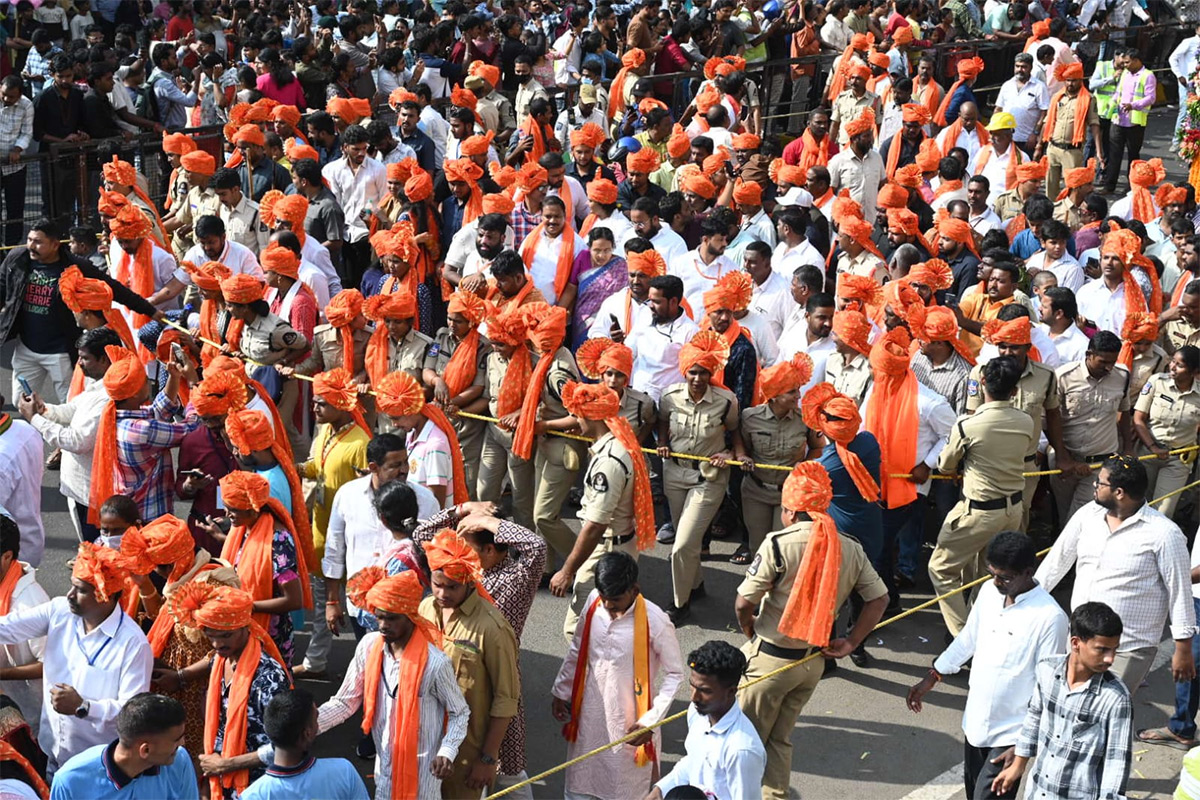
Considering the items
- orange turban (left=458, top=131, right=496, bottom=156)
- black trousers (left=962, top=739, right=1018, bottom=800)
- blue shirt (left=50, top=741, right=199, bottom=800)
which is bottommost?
black trousers (left=962, top=739, right=1018, bottom=800)

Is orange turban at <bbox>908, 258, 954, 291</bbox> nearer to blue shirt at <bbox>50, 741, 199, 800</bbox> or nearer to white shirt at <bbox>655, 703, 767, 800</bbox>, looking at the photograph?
white shirt at <bbox>655, 703, 767, 800</bbox>

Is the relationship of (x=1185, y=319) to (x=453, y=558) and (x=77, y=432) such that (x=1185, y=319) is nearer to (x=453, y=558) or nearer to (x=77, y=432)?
(x=453, y=558)

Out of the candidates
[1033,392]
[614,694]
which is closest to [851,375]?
[1033,392]

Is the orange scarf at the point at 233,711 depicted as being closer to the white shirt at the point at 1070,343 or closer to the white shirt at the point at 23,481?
the white shirt at the point at 23,481

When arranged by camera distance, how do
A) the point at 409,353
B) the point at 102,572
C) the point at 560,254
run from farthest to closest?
the point at 560,254 < the point at 409,353 < the point at 102,572

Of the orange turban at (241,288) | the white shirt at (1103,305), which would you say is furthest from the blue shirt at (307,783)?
the white shirt at (1103,305)

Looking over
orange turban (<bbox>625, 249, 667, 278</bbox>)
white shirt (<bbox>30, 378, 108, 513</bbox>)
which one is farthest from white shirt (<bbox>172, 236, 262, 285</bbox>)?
orange turban (<bbox>625, 249, 667, 278</bbox>)

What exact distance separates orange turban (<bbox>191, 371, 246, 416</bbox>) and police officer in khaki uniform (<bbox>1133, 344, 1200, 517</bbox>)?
5316mm

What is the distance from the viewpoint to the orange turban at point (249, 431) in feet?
25.1

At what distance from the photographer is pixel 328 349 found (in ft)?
33.1

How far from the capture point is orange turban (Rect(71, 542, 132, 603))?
6379 mm

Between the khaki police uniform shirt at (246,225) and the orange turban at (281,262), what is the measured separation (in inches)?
58.9

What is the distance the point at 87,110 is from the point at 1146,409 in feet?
32.9

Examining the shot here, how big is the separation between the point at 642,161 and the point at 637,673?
637cm
